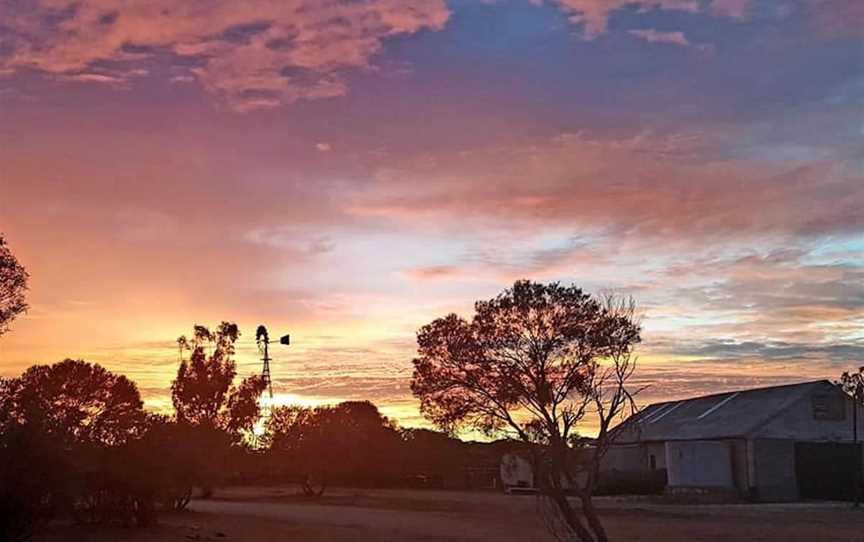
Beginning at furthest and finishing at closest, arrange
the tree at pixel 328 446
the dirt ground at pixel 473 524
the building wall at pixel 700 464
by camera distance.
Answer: the tree at pixel 328 446 < the building wall at pixel 700 464 < the dirt ground at pixel 473 524

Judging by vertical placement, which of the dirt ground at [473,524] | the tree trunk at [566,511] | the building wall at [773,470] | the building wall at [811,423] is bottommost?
the dirt ground at [473,524]

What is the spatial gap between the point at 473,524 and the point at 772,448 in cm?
2070

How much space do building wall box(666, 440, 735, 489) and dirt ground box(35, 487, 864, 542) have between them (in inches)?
204

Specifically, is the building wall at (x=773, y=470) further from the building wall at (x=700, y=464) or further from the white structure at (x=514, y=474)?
the white structure at (x=514, y=474)

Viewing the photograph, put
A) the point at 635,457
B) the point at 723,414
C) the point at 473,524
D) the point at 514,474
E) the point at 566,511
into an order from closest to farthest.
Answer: the point at 566,511 < the point at 473,524 < the point at 723,414 < the point at 635,457 < the point at 514,474

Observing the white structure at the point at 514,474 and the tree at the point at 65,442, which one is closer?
the tree at the point at 65,442

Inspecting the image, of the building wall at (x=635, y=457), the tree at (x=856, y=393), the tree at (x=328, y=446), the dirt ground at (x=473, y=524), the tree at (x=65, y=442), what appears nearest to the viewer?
the tree at (x=65, y=442)

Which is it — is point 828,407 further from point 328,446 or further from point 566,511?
point 566,511

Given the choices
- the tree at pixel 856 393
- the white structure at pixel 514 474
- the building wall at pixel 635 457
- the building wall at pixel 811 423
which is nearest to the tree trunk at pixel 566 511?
the tree at pixel 856 393

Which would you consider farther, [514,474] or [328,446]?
[328,446]

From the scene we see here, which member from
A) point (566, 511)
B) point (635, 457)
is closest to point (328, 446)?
point (635, 457)

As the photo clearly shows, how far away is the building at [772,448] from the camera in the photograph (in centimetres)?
4694

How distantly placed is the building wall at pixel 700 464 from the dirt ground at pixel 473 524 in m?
5.18

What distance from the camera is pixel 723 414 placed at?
5178 centimetres
